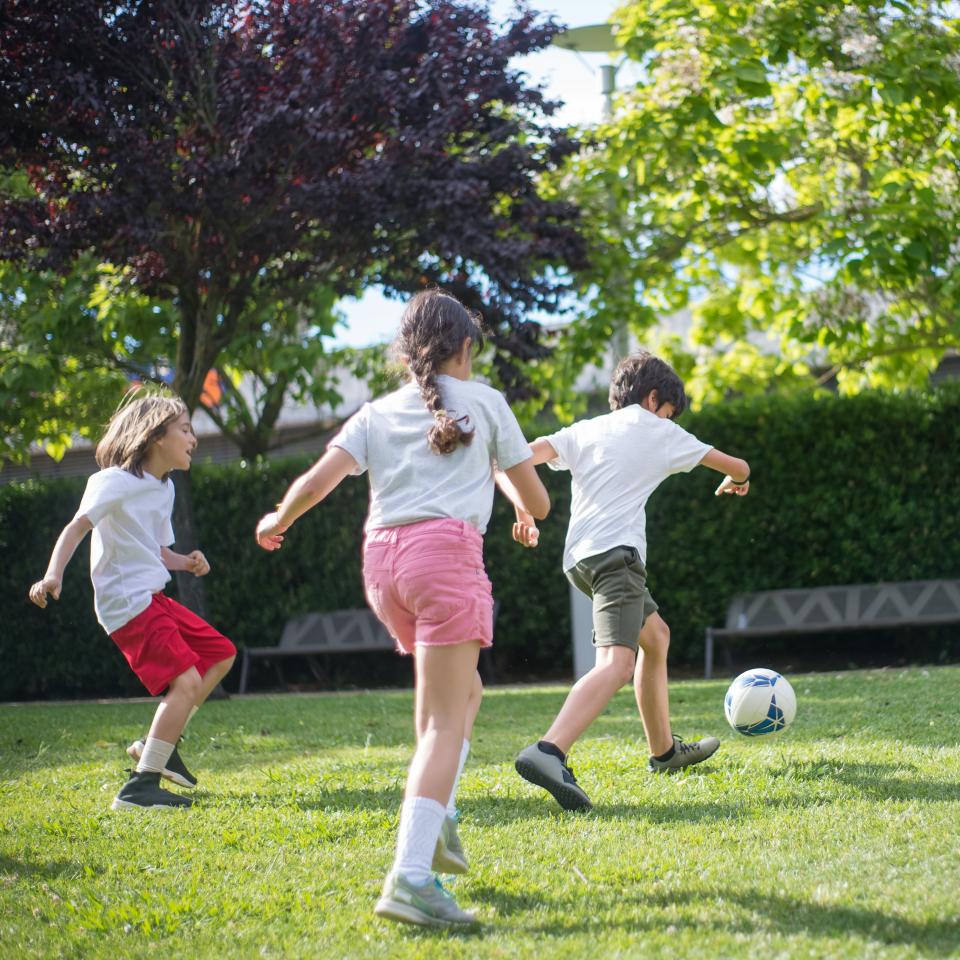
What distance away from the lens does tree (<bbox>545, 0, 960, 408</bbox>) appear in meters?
10.3

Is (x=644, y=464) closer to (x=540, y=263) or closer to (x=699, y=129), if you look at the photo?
(x=540, y=263)

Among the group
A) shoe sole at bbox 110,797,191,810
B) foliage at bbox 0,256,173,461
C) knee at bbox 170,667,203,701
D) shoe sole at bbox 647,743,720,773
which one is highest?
foliage at bbox 0,256,173,461

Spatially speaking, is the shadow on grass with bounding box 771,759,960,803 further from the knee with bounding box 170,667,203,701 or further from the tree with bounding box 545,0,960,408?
the tree with bounding box 545,0,960,408

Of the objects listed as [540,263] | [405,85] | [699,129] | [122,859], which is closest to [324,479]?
[122,859]

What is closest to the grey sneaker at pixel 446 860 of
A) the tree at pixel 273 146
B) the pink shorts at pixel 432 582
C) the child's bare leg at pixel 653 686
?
the pink shorts at pixel 432 582

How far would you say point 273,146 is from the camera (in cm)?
930

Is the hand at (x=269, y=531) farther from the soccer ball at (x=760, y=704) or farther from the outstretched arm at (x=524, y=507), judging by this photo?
the soccer ball at (x=760, y=704)

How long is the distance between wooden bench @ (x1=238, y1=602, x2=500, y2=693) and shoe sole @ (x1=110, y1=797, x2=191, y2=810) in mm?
6624

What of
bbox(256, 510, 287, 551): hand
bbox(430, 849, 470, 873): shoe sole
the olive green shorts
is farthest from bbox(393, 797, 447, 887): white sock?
the olive green shorts

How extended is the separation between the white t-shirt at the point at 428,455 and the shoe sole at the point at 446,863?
0.92m

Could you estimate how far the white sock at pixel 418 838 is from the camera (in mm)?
3004

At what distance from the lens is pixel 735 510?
1122 cm

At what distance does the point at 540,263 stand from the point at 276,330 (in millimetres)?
3572

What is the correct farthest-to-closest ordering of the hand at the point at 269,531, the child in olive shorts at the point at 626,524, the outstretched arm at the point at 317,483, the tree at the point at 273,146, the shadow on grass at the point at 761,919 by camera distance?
1. the tree at the point at 273,146
2. the child in olive shorts at the point at 626,524
3. the hand at the point at 269,531
4. the outstretched arm at the point at 317,483
5. the shadow on grass at the point at 761,919
